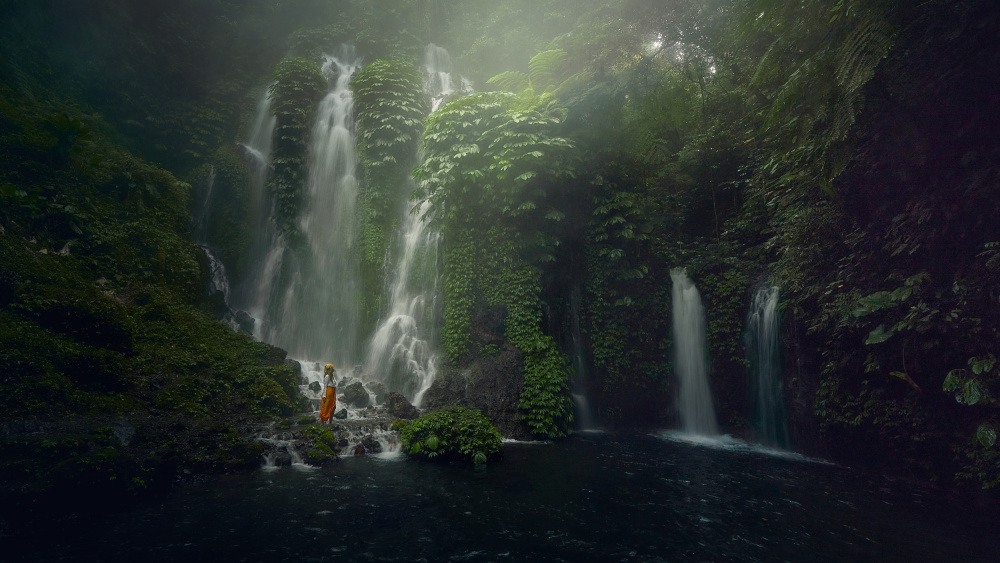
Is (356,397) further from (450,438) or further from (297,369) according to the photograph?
(450,438)

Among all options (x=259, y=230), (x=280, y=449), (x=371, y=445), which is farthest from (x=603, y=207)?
(x=259, y=230)

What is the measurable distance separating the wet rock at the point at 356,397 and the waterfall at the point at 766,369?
1129 centimetres

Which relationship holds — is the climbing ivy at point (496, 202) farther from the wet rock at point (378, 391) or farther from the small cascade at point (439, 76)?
the small cascade at point (439, 76)

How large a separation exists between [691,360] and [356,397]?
10517mm

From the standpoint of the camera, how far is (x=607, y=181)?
15.5 metres

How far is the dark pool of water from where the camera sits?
5.38m

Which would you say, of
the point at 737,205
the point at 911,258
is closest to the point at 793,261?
the point at 911,258

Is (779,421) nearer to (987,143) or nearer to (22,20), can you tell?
(987,143)

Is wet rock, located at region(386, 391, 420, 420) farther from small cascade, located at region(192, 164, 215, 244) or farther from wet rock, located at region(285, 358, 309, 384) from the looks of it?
small cascade, located at region(192, 164, 215, 244)

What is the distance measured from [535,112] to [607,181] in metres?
3.59

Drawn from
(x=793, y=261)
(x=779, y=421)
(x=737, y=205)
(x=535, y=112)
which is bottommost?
(x=779, y=421)

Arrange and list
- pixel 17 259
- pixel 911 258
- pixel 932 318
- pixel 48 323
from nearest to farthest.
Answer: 1. pixel 932 318
2. pixel 911 258
3. pixel 48 323
4. pixel 17 259

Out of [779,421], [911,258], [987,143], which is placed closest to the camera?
[987,143]

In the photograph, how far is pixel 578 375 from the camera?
580 inches
